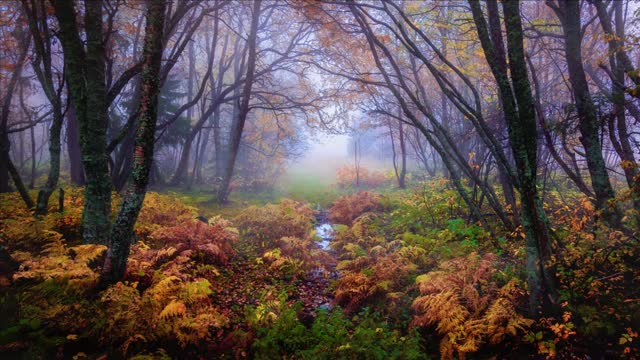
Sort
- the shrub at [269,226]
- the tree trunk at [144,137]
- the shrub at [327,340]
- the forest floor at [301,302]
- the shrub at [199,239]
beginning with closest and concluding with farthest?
the forest floor at [301,302]
the shrub at [327,340]
the tree trunk at [144,137]
the shrub at [199,239]
the shrub at [269,226]

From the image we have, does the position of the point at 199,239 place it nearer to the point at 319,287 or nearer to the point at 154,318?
the point at 319,287

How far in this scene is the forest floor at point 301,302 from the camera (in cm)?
441

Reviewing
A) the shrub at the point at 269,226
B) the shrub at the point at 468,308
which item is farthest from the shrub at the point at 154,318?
the shrub at the point at 269,226

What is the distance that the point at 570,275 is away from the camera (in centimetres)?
543

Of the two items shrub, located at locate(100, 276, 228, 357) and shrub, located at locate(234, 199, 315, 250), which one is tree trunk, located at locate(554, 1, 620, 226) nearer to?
shrub, located at locate(100, 276, 228, 357)

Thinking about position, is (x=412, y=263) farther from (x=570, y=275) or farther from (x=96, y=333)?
(x=96, y=333)

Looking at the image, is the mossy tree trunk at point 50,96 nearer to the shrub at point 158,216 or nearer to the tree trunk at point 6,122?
the tree trunk at point 6,122

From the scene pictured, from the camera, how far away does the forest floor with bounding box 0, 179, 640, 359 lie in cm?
441

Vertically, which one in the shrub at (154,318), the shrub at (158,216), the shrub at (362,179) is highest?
the shrub at (362,179)

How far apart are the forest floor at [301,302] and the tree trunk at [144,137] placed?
0.49 meters

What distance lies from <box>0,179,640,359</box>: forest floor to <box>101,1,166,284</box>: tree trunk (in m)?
0.49

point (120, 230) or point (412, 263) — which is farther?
point (412, 263)

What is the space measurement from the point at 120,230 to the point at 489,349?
218 inches

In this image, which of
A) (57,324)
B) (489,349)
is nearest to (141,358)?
(57,324)
